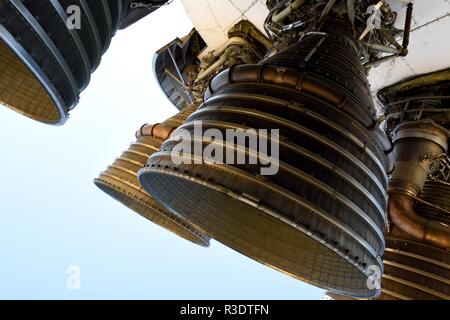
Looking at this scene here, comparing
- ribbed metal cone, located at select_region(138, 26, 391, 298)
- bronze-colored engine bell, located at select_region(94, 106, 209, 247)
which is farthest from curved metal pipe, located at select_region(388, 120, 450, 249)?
bronze-colored engine bell, located at select_region(94, 106, 209, 247)

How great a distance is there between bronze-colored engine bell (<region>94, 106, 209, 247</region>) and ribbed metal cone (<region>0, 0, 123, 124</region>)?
1205 millimetres

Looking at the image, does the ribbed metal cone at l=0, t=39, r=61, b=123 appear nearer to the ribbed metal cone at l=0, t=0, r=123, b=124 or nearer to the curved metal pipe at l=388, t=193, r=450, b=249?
the ribbed metal cone at l=0, t=0, r=123, b=124

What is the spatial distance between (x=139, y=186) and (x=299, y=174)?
330cm

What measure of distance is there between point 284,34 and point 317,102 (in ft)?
7.83

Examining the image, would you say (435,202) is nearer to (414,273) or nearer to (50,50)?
(414,273)

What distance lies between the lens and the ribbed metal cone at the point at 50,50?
435cm

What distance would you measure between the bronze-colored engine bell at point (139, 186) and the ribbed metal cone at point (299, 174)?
5.10 ft

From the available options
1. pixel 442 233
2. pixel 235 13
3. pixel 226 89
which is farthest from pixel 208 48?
→ pixel 442 233

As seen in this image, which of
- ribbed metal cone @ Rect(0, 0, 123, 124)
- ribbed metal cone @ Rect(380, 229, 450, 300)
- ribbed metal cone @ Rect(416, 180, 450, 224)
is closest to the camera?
ribbed metal cone @ Rect(0, 0, 123, 124)

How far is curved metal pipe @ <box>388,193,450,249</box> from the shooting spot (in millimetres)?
5734

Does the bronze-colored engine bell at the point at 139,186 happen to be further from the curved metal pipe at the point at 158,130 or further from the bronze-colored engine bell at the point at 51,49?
the bronze-colored engine bell at the point at 51,49

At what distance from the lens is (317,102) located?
4.28 metres

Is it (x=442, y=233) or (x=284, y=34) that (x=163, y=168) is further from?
(x=442, y=233)

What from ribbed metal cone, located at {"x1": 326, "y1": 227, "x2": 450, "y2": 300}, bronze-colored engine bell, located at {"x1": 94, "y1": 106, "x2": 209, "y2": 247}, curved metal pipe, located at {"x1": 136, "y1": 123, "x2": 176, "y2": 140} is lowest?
ribbed metal cone, located at {"x1": 326, "y1": 227, "x2": 450, "y2": 300}
